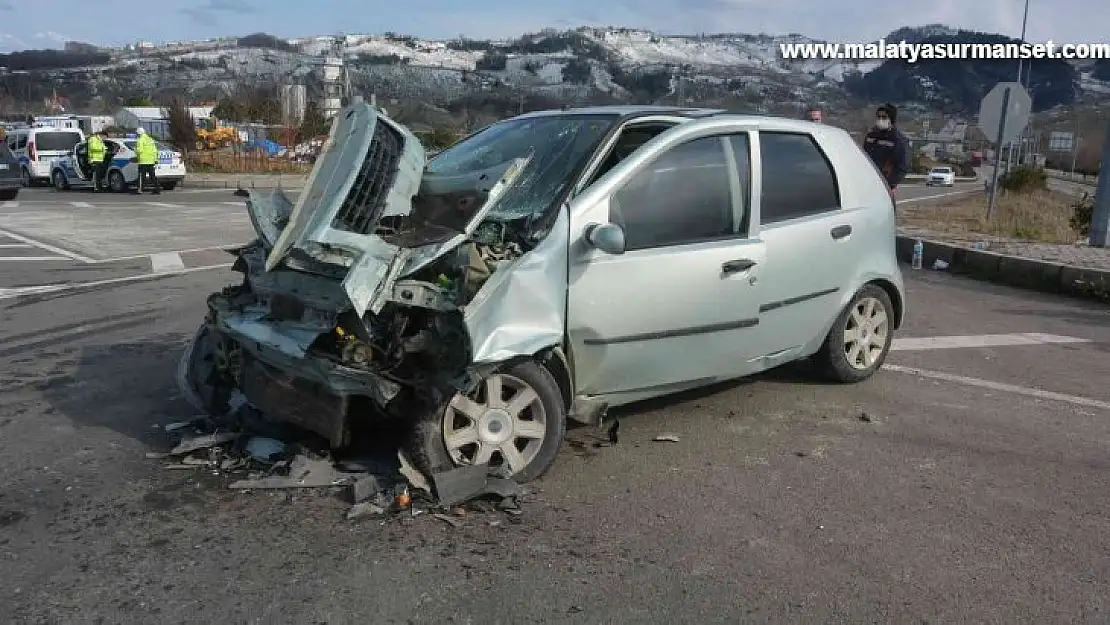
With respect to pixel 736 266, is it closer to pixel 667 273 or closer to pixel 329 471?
pixel 667 273

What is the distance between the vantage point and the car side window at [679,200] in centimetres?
417

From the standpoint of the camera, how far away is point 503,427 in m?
3.88

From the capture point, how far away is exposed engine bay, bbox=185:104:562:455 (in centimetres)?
362

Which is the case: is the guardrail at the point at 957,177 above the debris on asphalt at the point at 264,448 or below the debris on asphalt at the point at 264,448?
below

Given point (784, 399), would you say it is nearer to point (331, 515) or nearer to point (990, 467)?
point (990, 467)

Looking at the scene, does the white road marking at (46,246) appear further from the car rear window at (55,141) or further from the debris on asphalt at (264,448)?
the car rear window at (55,141)

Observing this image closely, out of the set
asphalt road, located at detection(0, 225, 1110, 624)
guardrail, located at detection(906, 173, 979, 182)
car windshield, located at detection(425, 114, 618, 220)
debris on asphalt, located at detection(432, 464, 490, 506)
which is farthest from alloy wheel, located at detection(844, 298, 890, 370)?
guardrail, located at detection(906, 173, 979, 182)

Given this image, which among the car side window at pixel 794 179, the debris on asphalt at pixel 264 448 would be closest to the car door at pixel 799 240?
the car side window at pixel 794 179

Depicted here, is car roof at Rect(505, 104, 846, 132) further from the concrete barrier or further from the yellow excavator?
the yellow excavator

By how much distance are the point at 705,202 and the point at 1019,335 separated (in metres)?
4.40

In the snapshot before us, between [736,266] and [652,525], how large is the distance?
1.52 m

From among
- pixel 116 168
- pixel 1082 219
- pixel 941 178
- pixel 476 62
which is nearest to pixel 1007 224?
pixel 1082 219

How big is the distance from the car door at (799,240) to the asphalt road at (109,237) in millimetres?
7561

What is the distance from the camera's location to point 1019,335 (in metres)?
7.39
